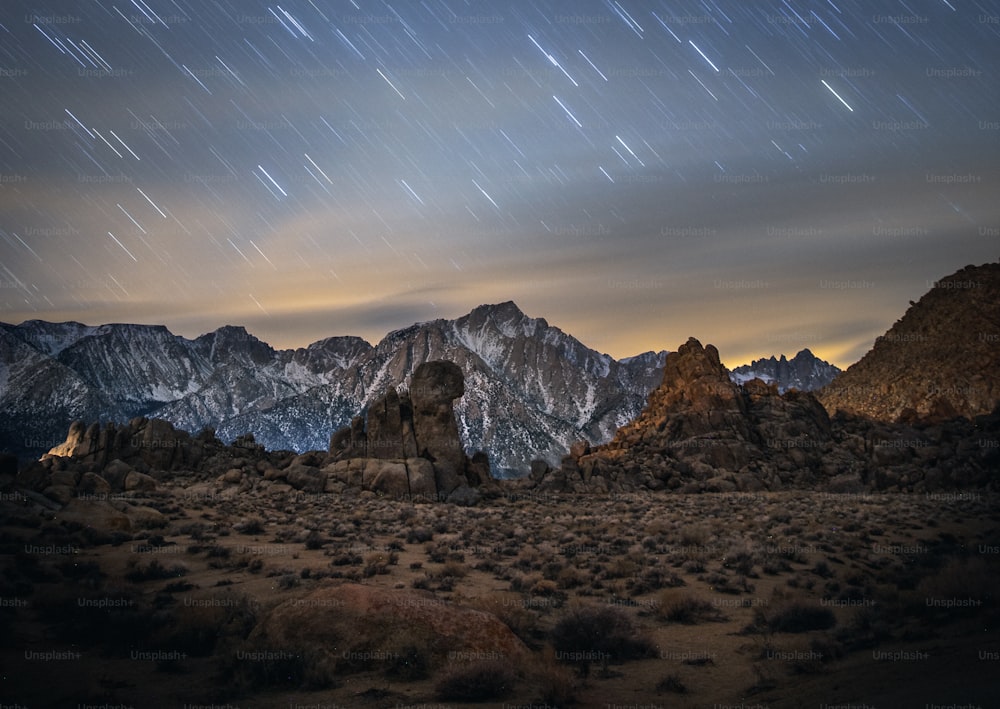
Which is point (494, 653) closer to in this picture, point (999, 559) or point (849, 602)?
point (849, 602)

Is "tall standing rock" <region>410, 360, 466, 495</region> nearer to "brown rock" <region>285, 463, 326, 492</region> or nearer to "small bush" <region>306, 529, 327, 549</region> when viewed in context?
"brown rock" <region>285, 463, 326, 492</region>

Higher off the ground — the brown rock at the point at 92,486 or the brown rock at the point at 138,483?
the brown rock at the point at 92,486

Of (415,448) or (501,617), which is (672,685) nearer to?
(501,617)

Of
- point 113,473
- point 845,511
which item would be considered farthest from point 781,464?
point 113,473

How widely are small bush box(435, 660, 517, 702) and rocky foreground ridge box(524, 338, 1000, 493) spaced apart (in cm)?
4098

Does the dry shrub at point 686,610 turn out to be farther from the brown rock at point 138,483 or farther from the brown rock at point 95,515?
the brown rock at point 138,483

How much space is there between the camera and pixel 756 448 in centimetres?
6206

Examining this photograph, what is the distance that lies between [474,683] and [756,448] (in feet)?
196

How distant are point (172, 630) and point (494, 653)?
19.5 feet

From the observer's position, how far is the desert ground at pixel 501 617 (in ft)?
28.8

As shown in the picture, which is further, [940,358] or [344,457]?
[940,358]

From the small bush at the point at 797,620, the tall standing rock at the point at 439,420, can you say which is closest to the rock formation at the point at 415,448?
the tall standing rock at the point at 439,420

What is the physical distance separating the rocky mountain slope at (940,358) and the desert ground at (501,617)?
6611 cm

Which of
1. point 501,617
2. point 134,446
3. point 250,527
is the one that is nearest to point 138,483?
point 134,446
